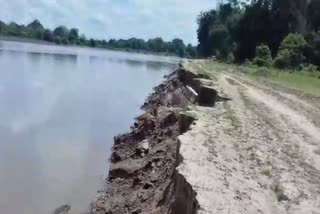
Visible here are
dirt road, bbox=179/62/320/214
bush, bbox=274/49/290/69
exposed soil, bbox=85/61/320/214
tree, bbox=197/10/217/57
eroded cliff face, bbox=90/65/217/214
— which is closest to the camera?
dirt road, bbox=179/62/320/214

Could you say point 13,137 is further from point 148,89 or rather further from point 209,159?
point 148,89

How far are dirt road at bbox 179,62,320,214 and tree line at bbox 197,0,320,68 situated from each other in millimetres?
38793

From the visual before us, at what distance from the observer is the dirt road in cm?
770

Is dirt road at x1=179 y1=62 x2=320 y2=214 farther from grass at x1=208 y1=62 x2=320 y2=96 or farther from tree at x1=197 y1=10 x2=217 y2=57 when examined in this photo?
tree at x1=197 y1=10 x2=217 y2=57

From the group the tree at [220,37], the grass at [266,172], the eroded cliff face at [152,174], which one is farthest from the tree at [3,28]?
the grass at [266,172]

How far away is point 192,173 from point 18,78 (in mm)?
46759

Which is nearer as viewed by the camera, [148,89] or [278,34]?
[148,89]

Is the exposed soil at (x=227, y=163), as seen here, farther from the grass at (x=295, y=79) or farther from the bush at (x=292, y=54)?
the bush at (x=292, y=54)

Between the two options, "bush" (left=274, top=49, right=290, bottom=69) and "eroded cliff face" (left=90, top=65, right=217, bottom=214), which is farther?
"bush" (left=274, top=49, right=290, bottom=69)

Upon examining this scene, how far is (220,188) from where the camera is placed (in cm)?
807

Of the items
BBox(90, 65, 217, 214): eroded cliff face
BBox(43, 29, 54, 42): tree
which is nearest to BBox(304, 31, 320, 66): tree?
BBox(90, 65, 217, 214): eroded cliff face

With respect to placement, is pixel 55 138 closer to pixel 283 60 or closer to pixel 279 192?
pixel 279 192

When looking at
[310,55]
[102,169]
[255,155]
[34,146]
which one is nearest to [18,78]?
[310,55]

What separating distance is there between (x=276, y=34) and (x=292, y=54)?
17.3 metres
